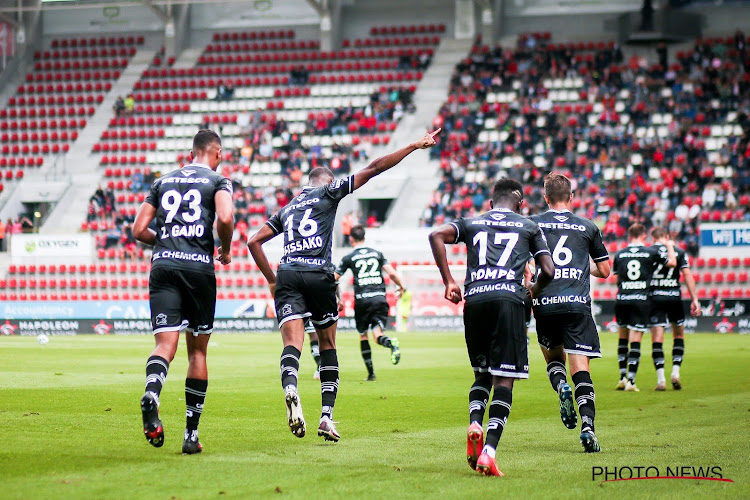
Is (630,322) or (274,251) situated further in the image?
(274,251)

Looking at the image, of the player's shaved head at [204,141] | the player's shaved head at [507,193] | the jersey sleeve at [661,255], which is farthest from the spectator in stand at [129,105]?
the player's shaved head at [507,193]

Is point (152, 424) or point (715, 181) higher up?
point (715, 181)

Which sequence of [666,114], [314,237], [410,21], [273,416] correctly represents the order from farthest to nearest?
[410,21] < [666,114] < [273,416] < [314,237]

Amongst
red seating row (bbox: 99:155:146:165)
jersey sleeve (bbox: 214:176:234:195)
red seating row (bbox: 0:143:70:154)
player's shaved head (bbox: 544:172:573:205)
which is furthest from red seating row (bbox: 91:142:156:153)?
jersey sleeve (bbox: 214:176:234:195)

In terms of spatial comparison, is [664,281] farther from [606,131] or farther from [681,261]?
[606,131]

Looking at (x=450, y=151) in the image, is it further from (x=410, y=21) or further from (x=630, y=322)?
(x=630, y=322)

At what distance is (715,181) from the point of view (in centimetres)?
3512

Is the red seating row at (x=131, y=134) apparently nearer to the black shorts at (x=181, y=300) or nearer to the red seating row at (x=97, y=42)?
the red seating row at (x=97, y=42)

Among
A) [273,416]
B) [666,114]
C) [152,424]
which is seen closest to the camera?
[152,424]

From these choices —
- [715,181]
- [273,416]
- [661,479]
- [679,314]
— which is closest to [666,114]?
[715,181]

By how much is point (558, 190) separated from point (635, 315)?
5.81 m

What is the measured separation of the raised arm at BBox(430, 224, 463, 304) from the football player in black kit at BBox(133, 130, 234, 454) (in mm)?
1591

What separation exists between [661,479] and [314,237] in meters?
3.52

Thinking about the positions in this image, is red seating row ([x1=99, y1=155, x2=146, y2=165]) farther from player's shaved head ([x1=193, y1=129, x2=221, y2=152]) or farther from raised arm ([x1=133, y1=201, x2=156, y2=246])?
raised arm ([x1=133, y1=201, x2=156, y2=246])
